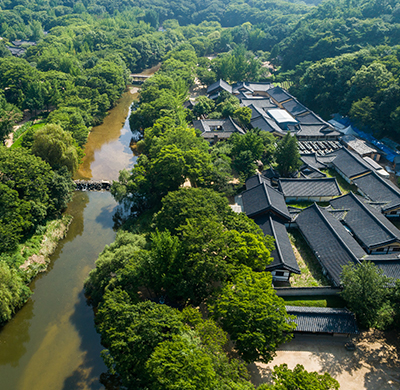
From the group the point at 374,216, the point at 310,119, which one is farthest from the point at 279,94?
the point at 374,216

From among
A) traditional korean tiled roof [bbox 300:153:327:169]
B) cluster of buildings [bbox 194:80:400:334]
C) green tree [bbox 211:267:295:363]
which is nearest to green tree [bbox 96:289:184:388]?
green tree [bbox 211:267:295:363]

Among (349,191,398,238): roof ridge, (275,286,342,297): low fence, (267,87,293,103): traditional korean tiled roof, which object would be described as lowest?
(275,286,342,297): low fence

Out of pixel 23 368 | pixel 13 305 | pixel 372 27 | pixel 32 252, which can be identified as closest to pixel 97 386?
pixel 23 368

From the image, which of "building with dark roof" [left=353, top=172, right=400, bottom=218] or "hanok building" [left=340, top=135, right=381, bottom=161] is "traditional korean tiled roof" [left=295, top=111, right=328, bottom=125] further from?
"building with dark roof" [left=353, top=172, right=400, bottom=218]

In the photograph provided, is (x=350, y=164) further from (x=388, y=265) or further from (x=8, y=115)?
(x=8, y=115)

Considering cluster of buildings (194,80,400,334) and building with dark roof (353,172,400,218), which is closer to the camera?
cluster of buildings (194,80,400,334)
